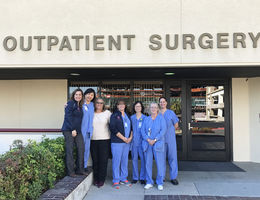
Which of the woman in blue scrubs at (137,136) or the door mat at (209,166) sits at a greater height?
the woman in blue scrubs at (137,136)

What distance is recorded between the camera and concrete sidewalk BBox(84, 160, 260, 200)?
14.1 feet

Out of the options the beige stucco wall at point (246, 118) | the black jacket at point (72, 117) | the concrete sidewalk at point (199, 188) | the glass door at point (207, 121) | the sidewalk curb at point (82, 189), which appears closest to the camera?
the sidewalk curb at point (82, 189)

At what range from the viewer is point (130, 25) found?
5016 millimetres

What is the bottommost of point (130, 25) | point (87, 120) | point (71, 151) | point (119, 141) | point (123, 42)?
point (71, 151)

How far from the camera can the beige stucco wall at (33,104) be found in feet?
24.0

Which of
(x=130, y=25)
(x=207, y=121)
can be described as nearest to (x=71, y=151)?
(x=130, y=25)

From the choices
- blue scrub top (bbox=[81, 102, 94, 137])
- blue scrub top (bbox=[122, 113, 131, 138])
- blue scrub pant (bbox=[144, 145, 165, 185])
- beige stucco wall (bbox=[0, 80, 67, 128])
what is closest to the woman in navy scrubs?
blue scrub top (bbox=[81, 102, 94, 137])

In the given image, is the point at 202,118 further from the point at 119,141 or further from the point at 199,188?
the point at 119,141

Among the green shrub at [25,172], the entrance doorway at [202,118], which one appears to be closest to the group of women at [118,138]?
the green shrub at [25,172]

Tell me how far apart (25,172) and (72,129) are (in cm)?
121

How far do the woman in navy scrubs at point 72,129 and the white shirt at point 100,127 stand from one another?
0.34m

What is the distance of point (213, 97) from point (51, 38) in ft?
16.0

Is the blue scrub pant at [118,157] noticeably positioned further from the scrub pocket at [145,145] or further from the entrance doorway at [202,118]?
the entrance doorway at [202,118]

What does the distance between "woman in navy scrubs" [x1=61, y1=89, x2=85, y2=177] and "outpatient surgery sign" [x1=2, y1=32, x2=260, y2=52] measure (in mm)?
1327
